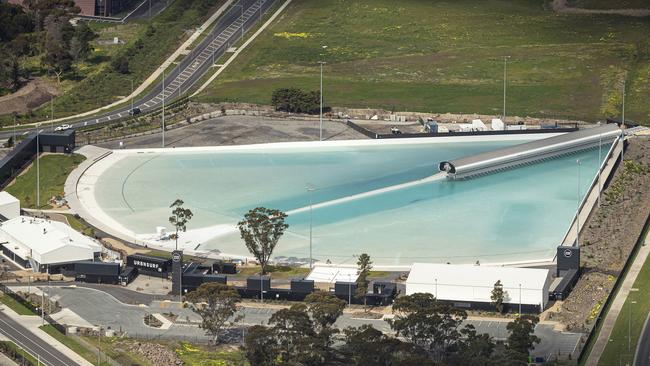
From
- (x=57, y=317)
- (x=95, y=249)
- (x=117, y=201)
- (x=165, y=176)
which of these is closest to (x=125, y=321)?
(x=57, y=317)

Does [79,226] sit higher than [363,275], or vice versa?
[79,226]

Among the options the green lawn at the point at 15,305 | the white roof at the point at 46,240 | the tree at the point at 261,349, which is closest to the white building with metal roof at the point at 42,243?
the white roof at the point at 46,240

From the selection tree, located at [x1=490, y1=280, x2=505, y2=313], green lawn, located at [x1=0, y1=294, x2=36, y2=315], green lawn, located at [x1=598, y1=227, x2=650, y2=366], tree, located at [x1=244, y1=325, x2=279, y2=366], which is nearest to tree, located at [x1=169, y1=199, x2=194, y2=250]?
green lawn, located at [x1=0, y1=294, x2=36, y2=315]

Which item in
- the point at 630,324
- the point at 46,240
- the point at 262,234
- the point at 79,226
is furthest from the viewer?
the point at 79,226

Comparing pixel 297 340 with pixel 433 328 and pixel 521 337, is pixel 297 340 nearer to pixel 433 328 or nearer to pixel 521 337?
pixel 433 328

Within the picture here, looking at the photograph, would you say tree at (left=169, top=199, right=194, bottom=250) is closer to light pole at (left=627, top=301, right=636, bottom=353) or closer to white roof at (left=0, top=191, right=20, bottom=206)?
white roof at (left=0, top=191, right=20, bottom=206)

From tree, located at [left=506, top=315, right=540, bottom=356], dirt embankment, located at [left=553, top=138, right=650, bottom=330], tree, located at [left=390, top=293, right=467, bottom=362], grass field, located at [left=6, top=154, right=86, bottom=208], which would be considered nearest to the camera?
tree, located at [left=506, top=315, right=540, bottom=356]

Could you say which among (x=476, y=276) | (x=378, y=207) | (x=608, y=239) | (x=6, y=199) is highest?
(x=6, y=199)

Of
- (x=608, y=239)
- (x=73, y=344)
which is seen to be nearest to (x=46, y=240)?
(x=73, y=344)
